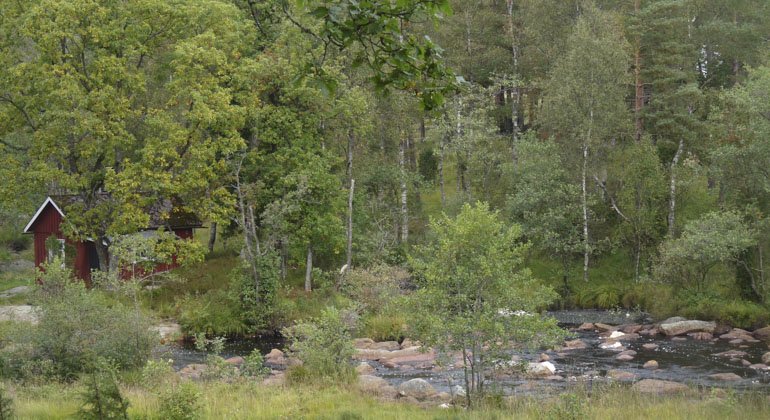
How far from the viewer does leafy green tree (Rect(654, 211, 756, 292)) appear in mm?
24516

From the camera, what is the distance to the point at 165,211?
3123cm

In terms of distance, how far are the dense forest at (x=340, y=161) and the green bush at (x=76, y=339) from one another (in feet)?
20.5

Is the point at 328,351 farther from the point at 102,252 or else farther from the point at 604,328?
the point at 102,252

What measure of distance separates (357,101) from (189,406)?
2286 centimetres

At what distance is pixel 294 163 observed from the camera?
3123cm

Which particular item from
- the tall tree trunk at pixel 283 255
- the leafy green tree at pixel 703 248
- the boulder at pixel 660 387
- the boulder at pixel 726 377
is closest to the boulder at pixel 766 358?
the boulder at pixel 726 377

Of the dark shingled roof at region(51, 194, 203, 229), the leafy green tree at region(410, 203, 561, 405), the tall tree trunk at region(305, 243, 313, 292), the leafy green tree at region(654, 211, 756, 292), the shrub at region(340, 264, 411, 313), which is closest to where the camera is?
the leafy green tree at region(410, 203, 561, 405)

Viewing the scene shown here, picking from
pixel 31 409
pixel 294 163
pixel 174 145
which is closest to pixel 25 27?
pixel 174 145

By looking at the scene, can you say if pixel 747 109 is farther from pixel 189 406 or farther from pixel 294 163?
pixel 189 406

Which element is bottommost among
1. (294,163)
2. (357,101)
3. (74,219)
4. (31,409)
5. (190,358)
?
(190,358)

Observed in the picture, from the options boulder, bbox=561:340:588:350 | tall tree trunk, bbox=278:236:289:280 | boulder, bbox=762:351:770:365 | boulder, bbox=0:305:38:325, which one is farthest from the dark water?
tall tree trunk, bbox=278:236:289:280

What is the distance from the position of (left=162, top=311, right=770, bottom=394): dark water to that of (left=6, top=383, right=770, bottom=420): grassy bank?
12.8 feet

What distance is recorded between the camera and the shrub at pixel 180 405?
9.34 m

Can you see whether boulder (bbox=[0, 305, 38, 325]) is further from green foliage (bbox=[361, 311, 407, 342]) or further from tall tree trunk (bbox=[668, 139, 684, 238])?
tall tree trunk (bbox=[668, 139, 684, 238])
